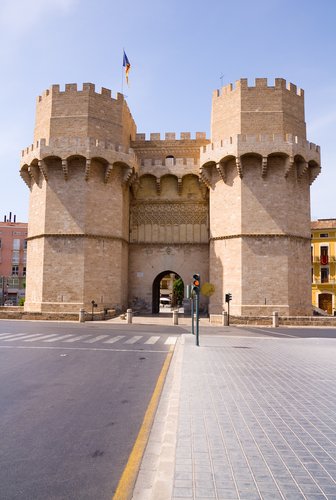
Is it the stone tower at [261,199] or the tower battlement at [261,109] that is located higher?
the tower battlement at [261,109]

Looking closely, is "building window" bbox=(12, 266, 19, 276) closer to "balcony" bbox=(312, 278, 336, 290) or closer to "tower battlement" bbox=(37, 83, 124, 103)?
"tower battlement" bbox=(37, 83, 124, 103)

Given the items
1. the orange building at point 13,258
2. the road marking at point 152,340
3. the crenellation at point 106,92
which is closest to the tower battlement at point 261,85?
the crenellation at point 106,92

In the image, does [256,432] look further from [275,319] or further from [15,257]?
[15,257]

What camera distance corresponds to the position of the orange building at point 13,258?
59344 mm

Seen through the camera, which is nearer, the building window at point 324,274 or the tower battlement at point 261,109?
the tower battlement at point 261,109

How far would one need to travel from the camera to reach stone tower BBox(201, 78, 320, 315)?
85.6 feet

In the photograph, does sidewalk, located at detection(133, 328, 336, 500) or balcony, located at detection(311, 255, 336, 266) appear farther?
balcony, located at detection(311, 255, 336, 266)

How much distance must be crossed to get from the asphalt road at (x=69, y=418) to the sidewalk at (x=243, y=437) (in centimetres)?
42

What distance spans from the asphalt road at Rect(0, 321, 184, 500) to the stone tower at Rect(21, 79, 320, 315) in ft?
52.2

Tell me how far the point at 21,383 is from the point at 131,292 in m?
24.0

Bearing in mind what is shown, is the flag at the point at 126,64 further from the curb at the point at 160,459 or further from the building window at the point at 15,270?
the building window at the point at 15,270

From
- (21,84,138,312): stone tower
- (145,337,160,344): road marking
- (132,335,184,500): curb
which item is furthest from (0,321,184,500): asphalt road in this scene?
(21,84,138,312): stone tower

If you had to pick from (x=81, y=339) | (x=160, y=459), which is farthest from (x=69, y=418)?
(x=81, y=339)

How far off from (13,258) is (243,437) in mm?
60002
